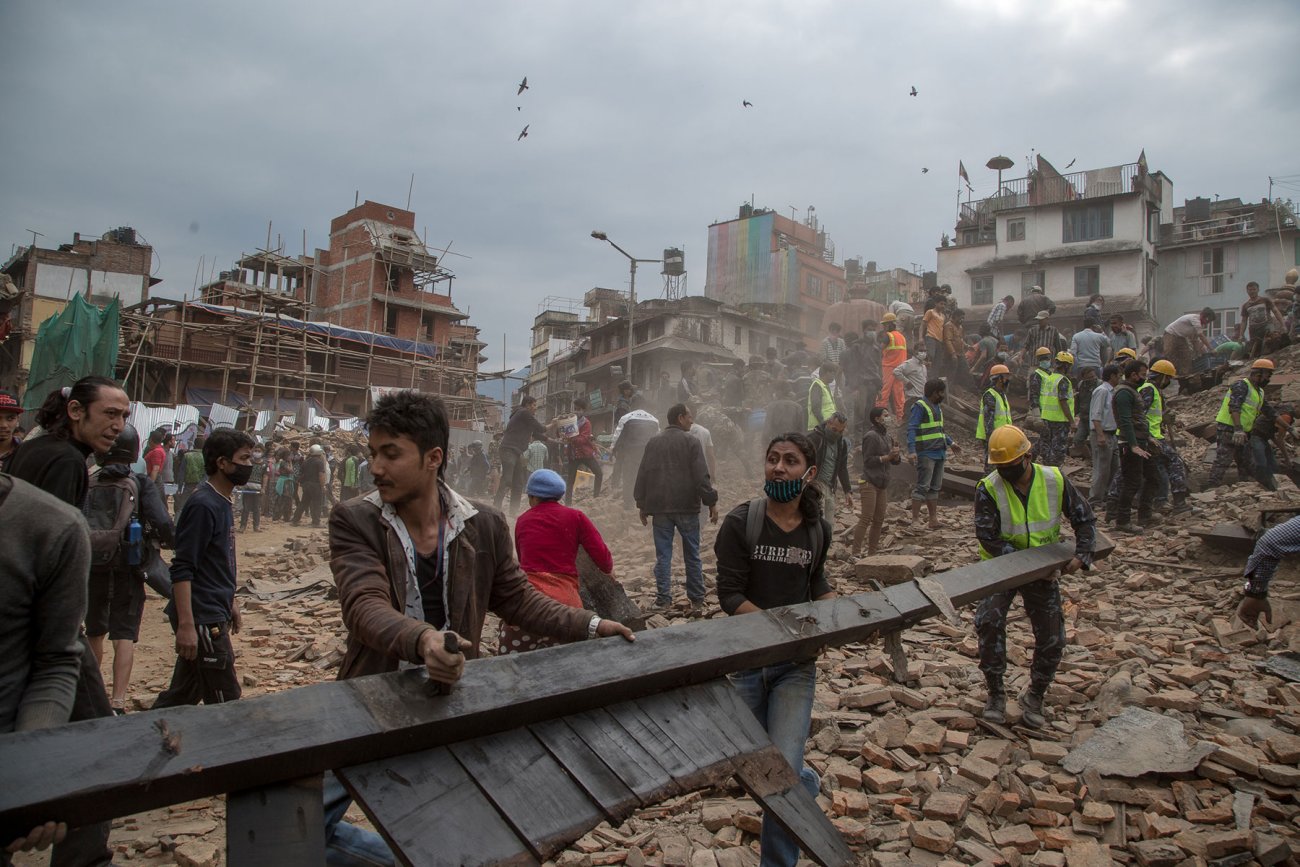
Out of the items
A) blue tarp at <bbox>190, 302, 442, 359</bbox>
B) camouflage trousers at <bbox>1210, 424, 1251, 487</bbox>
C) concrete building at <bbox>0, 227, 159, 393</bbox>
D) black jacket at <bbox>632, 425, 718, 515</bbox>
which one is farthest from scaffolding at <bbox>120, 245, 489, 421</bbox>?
camouflage trousers at <bbox>1210, 424, 1251, 487</bbox>

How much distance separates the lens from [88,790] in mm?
1378

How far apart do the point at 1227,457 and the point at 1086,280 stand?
30373 mm

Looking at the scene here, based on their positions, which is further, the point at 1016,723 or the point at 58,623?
the point at 1016,723

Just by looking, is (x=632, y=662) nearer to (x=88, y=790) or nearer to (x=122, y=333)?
(x=88, y=790)

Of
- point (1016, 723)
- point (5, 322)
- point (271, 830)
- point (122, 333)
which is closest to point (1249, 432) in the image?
point (1016, 723)

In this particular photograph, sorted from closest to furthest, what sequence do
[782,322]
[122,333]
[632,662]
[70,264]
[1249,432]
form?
[632,662] < [1249,432] < [122,333] < [70,264] < [782,322]

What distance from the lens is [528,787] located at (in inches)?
74.5

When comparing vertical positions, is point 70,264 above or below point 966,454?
above

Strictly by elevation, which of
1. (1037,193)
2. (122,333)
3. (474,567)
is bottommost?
(474,567)

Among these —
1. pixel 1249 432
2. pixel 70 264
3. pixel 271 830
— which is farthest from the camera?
pixel 70 264

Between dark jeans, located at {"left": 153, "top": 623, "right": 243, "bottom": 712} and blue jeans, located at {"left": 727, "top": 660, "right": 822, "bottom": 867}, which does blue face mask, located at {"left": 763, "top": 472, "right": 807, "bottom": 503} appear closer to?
blue jeans, located at {"left": 727, "top": 660, "right": 822, "bottom": 867}

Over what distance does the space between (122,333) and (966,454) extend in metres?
34.0

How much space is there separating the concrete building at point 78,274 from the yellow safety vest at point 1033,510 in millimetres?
42484

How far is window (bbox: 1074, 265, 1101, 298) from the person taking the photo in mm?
37031
